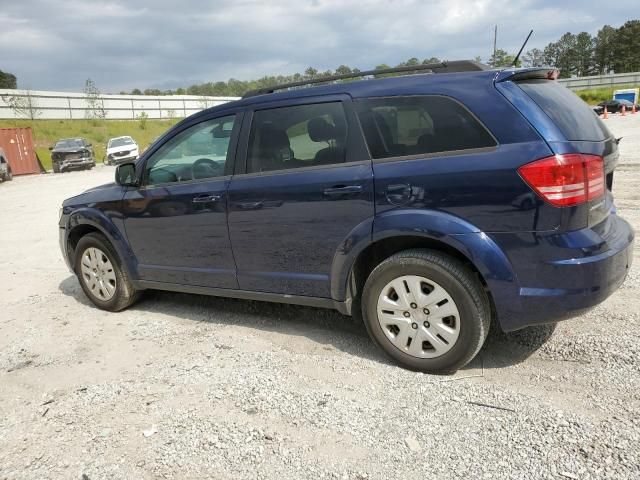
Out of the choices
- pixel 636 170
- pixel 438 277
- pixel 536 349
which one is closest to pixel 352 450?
pixel 438 277

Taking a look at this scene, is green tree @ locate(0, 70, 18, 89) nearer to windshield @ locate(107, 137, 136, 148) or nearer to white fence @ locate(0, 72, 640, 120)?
white fence @ locate(0, 72, 640, 120)

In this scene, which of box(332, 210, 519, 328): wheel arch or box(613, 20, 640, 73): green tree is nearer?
box(332, 210, 519, 328): wheel arch

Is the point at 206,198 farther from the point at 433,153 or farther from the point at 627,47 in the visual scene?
the point at 627,47

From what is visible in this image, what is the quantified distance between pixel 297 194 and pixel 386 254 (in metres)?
0.74

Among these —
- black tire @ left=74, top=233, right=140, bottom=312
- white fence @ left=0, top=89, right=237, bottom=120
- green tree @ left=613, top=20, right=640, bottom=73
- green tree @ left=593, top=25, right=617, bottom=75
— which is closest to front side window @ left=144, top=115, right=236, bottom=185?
black tire @ left=74, top=233, right=140, bottom=312

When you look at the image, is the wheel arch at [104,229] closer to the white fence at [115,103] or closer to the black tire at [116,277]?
the black tire at [116,277]

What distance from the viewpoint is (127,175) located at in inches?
181

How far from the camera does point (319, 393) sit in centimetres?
320

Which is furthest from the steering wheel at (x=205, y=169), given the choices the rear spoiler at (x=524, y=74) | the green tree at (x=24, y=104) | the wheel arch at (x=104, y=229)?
the green tree at (x=24, y=104)

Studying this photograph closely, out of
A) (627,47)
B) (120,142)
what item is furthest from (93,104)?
(627,47)

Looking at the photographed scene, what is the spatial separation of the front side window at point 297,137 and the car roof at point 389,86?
10 centimetres

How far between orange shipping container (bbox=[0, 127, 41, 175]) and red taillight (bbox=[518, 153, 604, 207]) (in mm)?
28668

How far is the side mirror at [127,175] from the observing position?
4.59 m

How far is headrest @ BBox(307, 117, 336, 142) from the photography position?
3.54 metres
